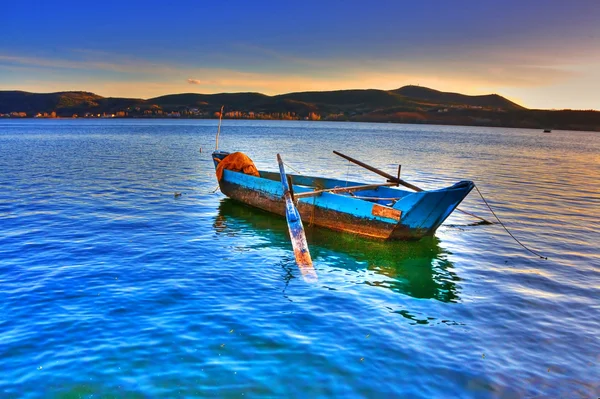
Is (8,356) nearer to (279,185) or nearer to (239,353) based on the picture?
(239,353)

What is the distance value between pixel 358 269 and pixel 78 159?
1290 inches

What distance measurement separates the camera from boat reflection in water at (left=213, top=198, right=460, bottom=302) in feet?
32.9

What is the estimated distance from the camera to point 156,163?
114 feet

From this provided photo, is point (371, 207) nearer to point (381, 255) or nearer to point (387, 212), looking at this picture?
point (387, 212)

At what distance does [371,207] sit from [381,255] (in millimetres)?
1568

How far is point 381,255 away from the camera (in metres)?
12.1

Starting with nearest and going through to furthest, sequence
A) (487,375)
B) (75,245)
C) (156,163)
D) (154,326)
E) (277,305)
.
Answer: (487,375) < (154,326) < (277,305) < (75,245) < (156,163)

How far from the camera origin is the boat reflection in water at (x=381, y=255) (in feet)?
32.9

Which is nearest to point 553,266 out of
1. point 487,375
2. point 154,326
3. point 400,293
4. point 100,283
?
point 400,293

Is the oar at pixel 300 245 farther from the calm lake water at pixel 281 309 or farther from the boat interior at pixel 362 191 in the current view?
the boat interior at pixel 362 191

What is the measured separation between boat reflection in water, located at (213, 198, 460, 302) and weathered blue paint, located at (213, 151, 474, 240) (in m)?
0.39

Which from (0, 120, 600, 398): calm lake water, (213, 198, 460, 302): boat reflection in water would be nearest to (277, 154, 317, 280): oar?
(0, 120, 600, 398): calm lake water

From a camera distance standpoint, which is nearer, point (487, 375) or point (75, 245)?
Result: point (487, 375)

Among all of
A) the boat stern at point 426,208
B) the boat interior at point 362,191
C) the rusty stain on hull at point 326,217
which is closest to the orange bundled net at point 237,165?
the rusty stain on hull at point 326,217
